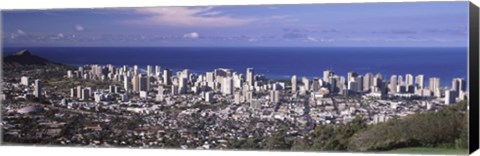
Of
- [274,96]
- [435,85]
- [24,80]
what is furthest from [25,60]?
[435,85]

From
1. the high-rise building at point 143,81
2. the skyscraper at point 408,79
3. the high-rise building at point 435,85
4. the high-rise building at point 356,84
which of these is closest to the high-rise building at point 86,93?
the high-rise building at point 143,81

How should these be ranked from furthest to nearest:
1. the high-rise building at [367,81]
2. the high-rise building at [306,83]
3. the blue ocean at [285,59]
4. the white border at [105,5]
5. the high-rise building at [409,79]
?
the white border at [105,5] → the high-rise building at [306,83] → the high-rise building at [367,81] → the high-rise building at [409,79] → the blue ocean at [285,59]

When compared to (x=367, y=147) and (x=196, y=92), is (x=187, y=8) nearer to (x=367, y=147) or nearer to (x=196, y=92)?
(x=196, y=92)

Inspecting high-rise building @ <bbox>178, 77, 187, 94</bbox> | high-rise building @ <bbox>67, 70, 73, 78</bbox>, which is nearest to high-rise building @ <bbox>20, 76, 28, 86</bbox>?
high-rise building @ <bbox>67, 70, 73, 78</bbox>

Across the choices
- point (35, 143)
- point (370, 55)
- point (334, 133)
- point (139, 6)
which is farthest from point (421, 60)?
point (35, 143)

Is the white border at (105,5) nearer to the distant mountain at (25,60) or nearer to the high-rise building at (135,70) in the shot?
the distant mountain at (25,60)
